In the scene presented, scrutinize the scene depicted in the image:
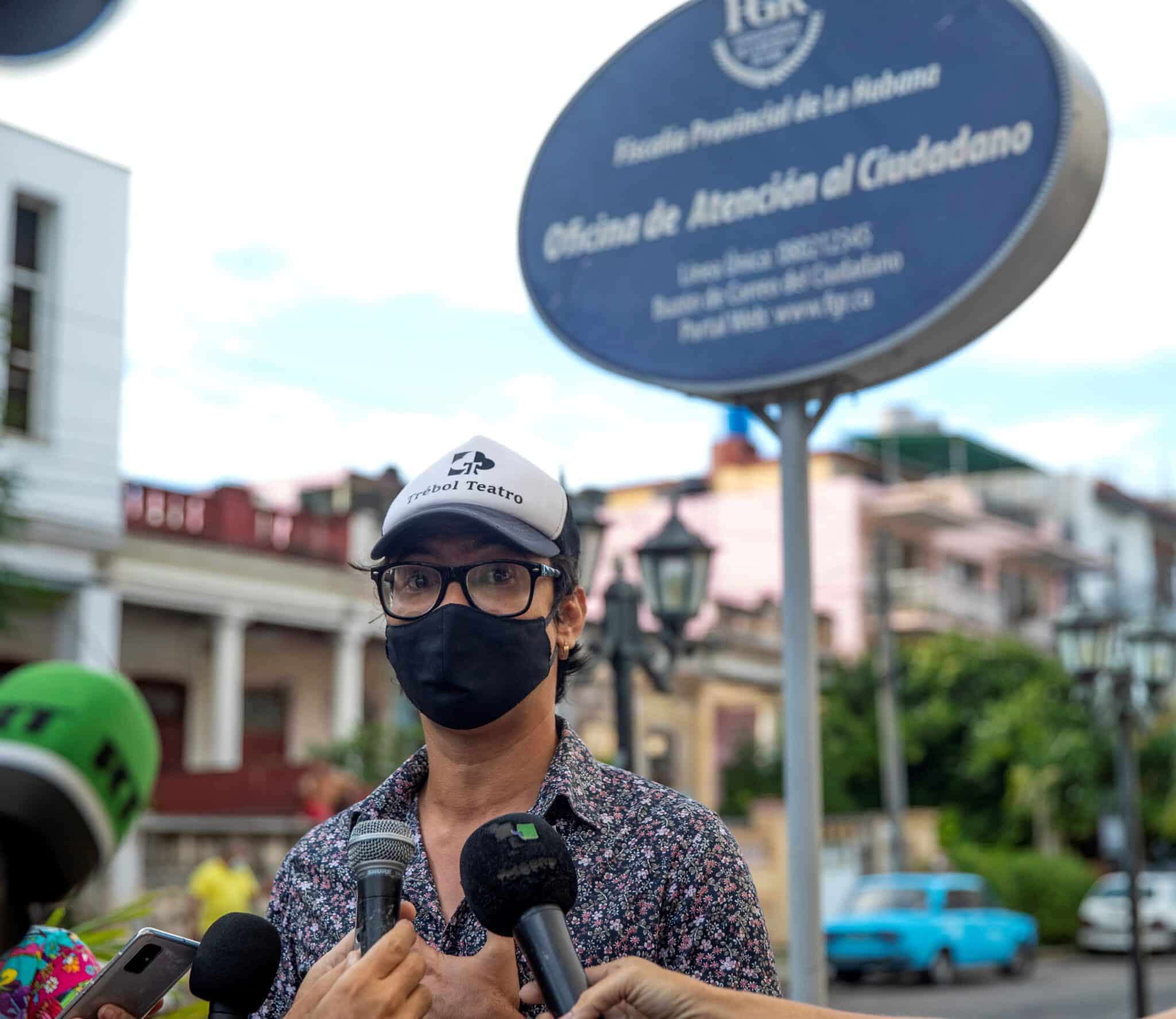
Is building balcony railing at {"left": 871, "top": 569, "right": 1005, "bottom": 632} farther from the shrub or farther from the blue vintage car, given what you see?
the blue vintage car

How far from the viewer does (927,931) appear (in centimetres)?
2127

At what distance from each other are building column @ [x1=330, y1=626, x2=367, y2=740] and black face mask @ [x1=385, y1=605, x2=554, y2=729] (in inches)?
856

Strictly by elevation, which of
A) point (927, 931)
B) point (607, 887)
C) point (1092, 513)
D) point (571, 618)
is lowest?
point (927, 931)

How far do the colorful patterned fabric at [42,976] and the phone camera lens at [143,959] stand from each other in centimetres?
62

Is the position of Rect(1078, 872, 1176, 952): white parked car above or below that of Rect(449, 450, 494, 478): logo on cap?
below

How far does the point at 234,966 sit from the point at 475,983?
0.32 meters

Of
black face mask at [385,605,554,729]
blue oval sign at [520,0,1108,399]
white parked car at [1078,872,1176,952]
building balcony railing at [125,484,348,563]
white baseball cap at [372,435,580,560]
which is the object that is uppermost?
building balcony railing at [125,484,348,563]

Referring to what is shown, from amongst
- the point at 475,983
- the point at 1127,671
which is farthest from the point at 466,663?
the point at 1127,671

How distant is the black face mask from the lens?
248 centimetres

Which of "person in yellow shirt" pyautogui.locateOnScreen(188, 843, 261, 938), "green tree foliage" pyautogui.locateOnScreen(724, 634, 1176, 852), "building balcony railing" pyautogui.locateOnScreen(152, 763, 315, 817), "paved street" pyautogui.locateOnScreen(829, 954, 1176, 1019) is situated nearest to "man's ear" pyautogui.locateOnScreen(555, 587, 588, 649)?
"person in yellow shirt" pyautogui.locateOnScreen(188, 843, 261, 938)

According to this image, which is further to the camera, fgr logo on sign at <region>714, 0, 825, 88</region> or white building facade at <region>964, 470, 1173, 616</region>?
white building facade at <region>964, 470, 1173, 616</region>

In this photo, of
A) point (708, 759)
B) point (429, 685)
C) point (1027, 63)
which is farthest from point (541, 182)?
point (708, 759)

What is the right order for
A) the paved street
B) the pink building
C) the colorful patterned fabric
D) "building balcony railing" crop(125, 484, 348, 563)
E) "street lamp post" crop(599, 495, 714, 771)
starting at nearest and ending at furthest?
the colorful patterned fabric < "street lamp post" crop(599, 495, 714, 771) < the paved street < "building balcony railing" crop(125, 484, 348, 563) < the pink building

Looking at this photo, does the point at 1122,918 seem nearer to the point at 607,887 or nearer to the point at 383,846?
the point at 607,887
